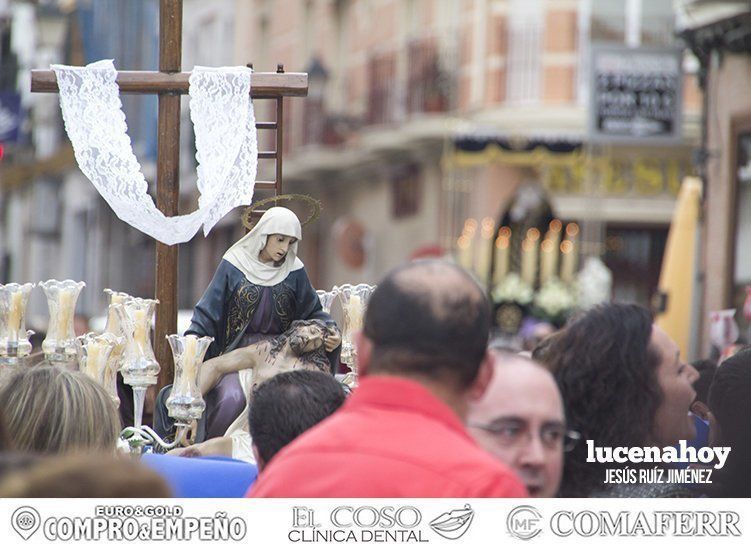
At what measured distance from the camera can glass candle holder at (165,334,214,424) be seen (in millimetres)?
6074

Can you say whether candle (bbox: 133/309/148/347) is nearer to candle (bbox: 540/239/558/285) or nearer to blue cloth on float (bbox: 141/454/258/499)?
blue cloth on float (bbox: 141/454/258/499)

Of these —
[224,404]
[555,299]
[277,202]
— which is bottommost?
[555,299]

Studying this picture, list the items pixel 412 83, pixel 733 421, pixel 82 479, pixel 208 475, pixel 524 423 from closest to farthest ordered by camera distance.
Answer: pixel 82 479 → pixel 524 423 → pixel 208 475 → pixel 733 421 → pixel 412 83

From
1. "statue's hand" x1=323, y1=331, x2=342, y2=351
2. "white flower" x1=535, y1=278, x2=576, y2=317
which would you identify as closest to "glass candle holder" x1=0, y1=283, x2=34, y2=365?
"statue's hand" x1=323, y1=331, x2=342, y2=351

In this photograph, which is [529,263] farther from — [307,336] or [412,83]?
[307,336]

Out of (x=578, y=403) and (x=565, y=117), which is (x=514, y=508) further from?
(x=565, y=117)

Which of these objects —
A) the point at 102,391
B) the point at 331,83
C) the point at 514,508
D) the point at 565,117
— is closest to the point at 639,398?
the point at 514,508

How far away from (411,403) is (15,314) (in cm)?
329

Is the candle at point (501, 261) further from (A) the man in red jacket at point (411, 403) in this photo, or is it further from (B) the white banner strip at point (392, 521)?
(A) the man in red jacket at point (411, 403)

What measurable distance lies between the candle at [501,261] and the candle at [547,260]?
40cm

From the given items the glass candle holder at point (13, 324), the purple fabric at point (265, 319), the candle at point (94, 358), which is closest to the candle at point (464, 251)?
the purple fabric at point (265, 319)

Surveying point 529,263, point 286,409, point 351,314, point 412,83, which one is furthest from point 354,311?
point 412,83

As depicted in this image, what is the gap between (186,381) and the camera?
6102 mm

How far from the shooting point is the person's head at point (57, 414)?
14.9 feet
